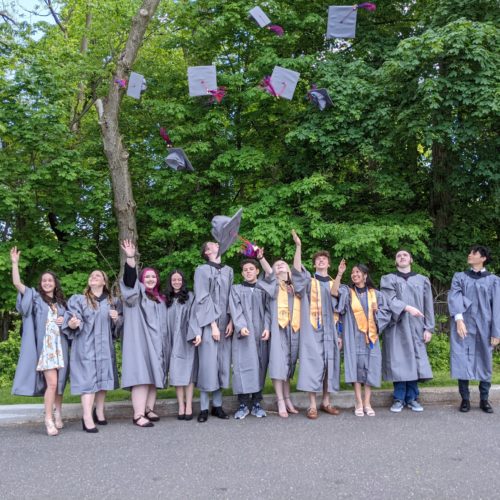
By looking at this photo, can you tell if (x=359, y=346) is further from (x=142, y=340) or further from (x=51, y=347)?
(x=51, y=347)

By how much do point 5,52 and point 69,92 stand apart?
2021mm

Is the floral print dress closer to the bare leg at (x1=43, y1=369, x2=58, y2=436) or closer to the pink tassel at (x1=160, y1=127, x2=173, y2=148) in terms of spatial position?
the bare leg at (x1=43, y1=369, x2=58, y2=436)

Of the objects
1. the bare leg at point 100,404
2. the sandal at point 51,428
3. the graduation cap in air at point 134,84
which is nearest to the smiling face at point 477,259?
the bare leg at point 100,404

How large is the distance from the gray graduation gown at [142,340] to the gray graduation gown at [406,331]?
2.62 metres

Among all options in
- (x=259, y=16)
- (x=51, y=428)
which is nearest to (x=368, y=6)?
(x=259, y=16)

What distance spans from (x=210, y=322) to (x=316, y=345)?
1239mm

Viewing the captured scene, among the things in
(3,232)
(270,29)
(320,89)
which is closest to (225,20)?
(270,29)

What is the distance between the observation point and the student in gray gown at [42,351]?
5.27 meters

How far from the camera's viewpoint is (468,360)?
5.91 metres

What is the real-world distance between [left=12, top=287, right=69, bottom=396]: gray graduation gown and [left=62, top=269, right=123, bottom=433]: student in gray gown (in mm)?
172

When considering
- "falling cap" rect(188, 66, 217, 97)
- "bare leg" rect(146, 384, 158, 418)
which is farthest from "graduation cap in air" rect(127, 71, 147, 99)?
"bare leg" rect(146, 384, 158, 418)

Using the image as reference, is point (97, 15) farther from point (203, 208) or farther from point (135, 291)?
point (135, 291)

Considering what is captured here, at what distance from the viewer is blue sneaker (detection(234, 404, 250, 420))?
5.65 m

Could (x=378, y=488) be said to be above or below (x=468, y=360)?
below
